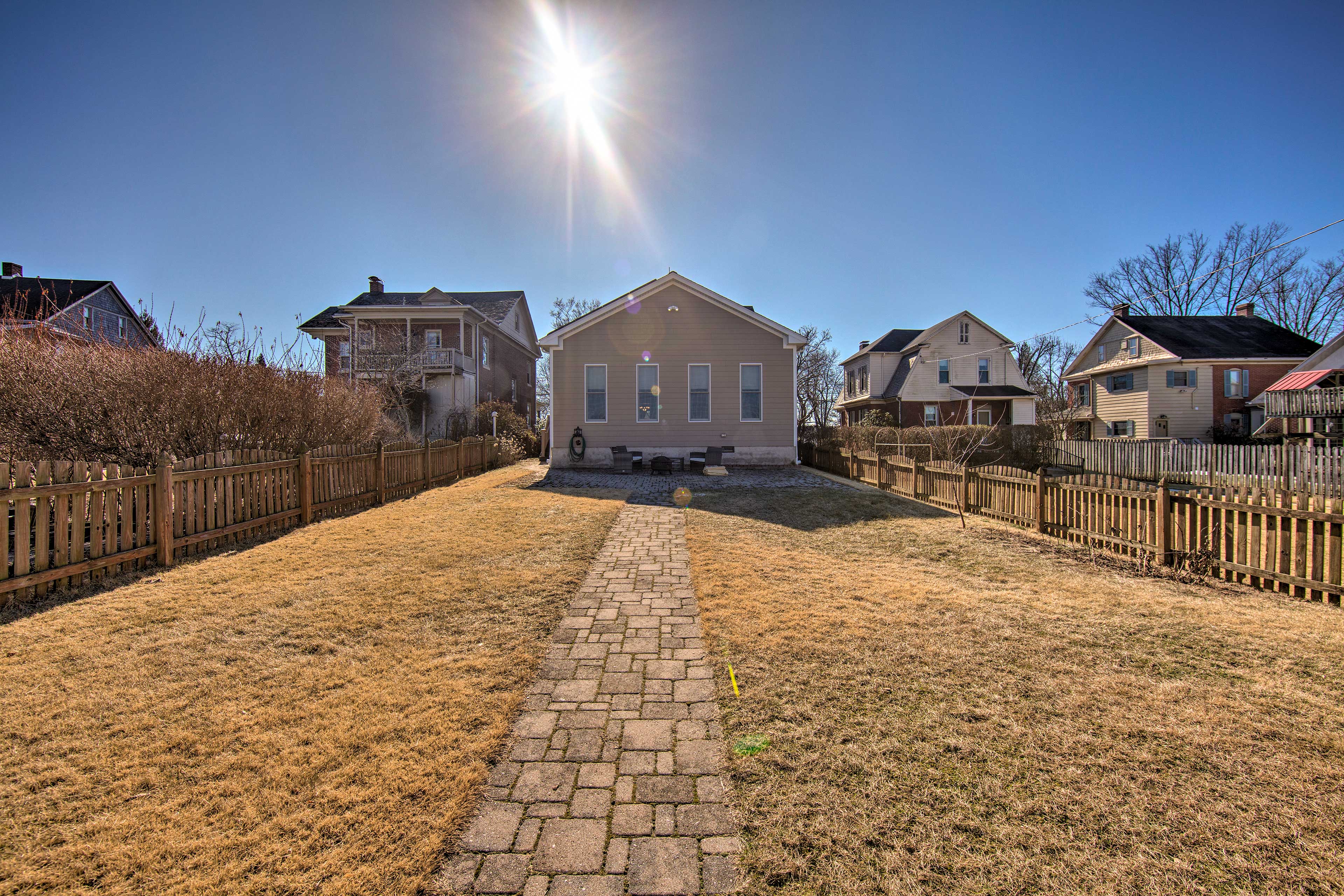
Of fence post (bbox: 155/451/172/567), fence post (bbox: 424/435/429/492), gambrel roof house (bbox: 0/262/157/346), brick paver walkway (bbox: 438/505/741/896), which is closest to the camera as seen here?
brick paver walkway (bbox: 438/505/741/896)

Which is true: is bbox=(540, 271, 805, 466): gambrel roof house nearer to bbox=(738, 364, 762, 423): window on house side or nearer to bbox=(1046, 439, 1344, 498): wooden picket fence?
bbox=(738, 364, 762, 423): window on house side

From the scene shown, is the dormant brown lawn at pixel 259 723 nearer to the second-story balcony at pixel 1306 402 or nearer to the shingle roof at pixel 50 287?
the shingle roof at pixel 50 287

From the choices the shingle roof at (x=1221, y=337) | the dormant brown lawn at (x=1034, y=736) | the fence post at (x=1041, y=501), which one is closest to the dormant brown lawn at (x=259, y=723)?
the dormant brown lawn at (x=1034, y=736)

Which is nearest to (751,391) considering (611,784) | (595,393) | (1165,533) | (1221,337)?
(595,393)

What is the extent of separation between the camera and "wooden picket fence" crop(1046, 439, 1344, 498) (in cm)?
1396

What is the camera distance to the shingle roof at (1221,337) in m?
26.6

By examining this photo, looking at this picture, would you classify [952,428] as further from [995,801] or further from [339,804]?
[339,804]

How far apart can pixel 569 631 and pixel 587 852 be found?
2406 millimetres

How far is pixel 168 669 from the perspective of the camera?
11.9 ft

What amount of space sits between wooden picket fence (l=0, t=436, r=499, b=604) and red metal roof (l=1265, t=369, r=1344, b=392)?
33411mm

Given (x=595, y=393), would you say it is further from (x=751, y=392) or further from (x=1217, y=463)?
(x=1217, y=463)

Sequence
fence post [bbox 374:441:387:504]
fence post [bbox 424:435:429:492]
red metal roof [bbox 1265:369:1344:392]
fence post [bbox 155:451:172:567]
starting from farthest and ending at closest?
1. red metal roof [bbox 1265:369:1344:392]
2. fence post [bbox 424:435:429:492]
3. fence post [bbox 374:441:387:504]
4. fence post [bbox 155:451:172:567]

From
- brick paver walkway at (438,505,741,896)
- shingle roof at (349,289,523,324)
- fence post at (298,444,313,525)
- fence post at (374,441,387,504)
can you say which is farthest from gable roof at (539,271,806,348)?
brick paver walkway at (438,505,741,896)

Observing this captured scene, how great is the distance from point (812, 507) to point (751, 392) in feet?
24.2
